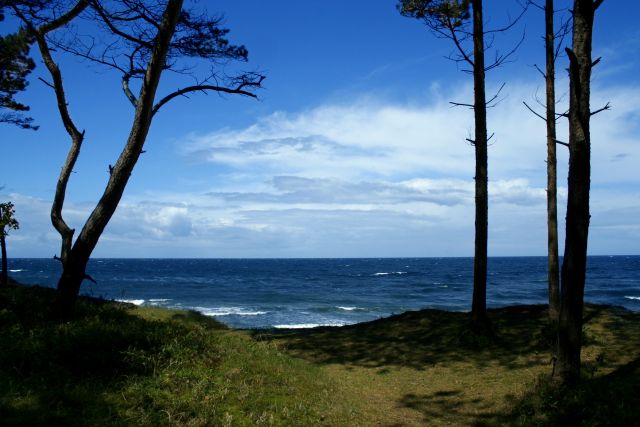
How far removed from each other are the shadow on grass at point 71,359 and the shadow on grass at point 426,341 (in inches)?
144

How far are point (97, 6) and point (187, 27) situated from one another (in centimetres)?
165

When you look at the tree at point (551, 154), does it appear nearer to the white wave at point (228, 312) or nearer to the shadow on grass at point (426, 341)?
the shadow on grass at point (426, 341)

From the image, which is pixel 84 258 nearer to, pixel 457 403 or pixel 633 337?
pixel 457 403

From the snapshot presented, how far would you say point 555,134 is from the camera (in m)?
10.2

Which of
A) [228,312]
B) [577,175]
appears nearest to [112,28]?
[577,175]

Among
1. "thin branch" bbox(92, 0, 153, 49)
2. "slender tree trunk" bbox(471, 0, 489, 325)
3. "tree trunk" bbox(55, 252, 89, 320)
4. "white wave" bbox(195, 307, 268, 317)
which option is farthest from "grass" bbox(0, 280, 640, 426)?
"white wave" bbox(195, 307, 268, 317)

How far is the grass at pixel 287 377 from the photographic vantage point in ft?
17.7

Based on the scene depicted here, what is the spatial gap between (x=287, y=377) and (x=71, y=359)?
3039 millimetres

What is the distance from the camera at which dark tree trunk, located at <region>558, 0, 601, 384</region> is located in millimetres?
6184

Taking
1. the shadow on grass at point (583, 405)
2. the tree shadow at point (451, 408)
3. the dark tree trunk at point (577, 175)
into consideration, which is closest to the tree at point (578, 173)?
the dark tree trunk at point (577, 175)

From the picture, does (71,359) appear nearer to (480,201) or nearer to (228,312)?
(480,201)

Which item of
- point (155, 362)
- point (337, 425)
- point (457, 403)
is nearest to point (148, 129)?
point (155, 362)

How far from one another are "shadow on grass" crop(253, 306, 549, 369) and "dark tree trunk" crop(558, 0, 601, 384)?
2867 mm

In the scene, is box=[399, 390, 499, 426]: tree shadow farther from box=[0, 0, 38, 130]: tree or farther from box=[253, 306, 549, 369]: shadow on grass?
box=[0, 0, 38, 130]: tree
